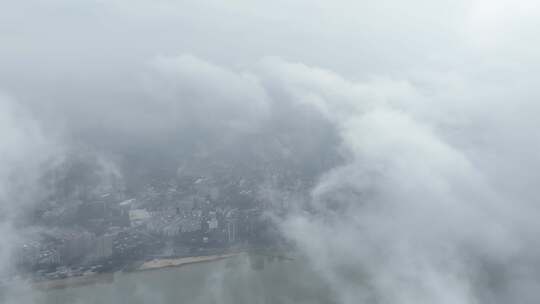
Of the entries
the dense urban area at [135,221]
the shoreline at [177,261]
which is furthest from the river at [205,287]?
the dense urban area at [135,221]

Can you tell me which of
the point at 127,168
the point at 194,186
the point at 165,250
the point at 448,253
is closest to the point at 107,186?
the point at 127,168

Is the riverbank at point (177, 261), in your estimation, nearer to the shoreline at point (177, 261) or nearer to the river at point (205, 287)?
the shoreline at point (177, 261)

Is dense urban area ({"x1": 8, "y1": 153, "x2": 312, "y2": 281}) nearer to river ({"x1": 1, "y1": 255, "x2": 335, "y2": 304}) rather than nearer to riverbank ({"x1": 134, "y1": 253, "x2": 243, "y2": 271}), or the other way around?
riverbank ({"x1": 134, "y1": 253, "x2": 243, "y2": 271})

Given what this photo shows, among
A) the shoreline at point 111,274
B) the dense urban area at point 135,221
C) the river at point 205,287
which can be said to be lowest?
the river at point 205,287

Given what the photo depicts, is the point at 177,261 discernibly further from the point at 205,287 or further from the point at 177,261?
the point at 205,287

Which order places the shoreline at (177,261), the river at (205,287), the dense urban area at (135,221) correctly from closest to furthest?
the river at (205,287) < the shoreline at (177,261) < the dense urban area at (135,221)

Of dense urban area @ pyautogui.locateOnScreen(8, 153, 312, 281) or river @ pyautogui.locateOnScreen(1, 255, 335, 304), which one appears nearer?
river @ pyautogui.locateOnScreen(1, 255, 335, 304)

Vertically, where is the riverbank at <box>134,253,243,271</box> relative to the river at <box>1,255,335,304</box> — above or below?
above

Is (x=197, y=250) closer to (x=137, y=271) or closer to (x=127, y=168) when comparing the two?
(x=137, y=271)

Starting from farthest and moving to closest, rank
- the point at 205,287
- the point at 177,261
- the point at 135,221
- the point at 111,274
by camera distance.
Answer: the point at 135,221
the point at 177,261
the point at 111,274
the point at 205,287

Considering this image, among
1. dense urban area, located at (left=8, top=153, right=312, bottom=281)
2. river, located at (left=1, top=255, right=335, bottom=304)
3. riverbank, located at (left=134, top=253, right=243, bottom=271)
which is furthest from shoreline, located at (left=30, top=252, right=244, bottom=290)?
dense urban area, located at (left=8, top=153, right=312, bottom=281)

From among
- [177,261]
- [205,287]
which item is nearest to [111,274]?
[177,261]
